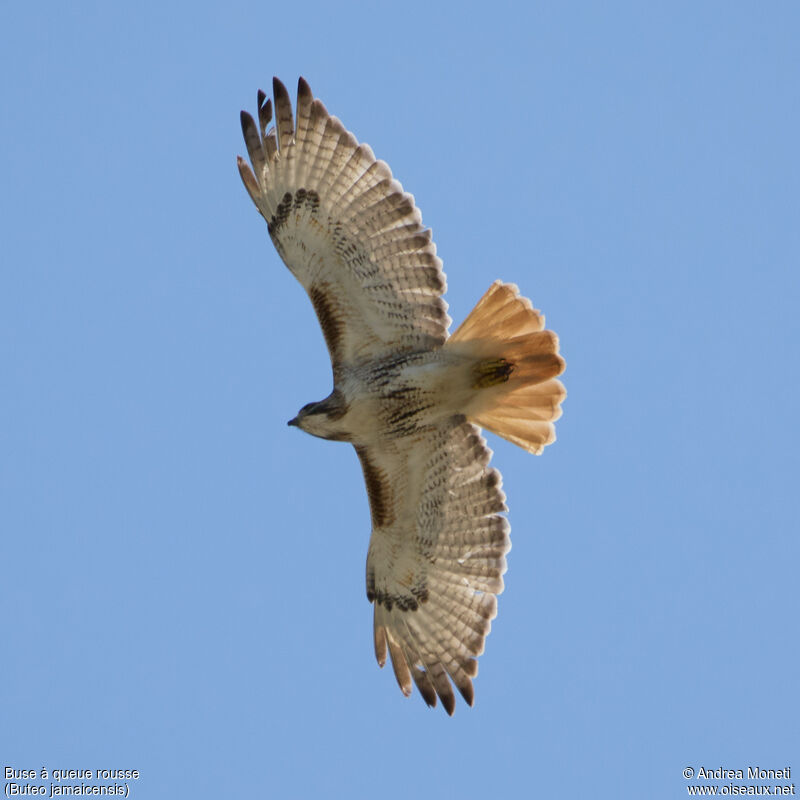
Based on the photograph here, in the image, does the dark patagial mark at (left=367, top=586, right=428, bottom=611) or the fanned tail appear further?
the dark patagial mark at (left=367, top=586, right=428, bottom=611)

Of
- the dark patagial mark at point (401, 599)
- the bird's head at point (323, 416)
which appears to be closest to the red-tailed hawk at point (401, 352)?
the bird's head at point (323, 416)

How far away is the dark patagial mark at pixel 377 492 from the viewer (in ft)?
34.5

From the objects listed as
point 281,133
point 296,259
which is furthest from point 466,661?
point 281,133

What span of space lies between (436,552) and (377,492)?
64 centimetres

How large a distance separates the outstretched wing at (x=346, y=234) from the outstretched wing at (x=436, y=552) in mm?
848

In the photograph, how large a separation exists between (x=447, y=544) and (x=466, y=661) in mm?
857

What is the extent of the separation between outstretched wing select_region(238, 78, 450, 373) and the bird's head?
36cm

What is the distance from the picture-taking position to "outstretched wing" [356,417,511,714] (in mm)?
10500

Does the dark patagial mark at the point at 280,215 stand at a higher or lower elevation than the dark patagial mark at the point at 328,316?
higher

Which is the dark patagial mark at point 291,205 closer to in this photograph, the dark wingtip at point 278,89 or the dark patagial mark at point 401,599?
the dark wingtip at point 278,89

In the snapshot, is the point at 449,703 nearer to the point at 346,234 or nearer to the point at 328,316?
the point at 328,316

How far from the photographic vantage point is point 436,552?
10.7 meters

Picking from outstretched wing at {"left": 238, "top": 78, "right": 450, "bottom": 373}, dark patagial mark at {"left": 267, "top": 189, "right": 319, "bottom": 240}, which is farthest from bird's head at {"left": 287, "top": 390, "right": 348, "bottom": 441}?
dark patagial mark at {"left": 267, "top": 189, "right": 319, "bottom": 240}

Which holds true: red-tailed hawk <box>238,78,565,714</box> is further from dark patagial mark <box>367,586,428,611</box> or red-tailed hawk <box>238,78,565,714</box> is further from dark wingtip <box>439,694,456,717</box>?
dark patagial mark <box>367,586,428,611</box>
